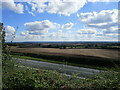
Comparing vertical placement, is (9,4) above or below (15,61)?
above

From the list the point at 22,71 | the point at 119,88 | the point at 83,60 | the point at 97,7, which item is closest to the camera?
the point at 119,88

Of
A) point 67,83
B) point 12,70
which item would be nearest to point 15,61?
point 12,70

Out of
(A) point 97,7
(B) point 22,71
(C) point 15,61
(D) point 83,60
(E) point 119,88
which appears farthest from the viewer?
(D) point 83,60

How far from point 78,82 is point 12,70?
118 centimetres

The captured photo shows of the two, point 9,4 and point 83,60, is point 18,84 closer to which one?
point 9,4

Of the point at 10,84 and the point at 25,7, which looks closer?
the point at 10,84

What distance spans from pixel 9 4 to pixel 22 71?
1222mm

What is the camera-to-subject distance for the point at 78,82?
2.48 metres

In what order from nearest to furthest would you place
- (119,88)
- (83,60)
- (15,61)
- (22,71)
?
(119,88)
(15,61)
(22,71)
(83,60)

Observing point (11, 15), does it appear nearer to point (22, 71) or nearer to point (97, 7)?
point (22, 71)

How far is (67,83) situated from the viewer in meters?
2.46

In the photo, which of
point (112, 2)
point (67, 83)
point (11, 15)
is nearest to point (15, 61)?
point (11, 15)

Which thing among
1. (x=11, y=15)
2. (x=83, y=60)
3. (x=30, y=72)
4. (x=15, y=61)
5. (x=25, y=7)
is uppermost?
(x=25, y=7)

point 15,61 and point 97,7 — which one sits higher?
point 97,7
